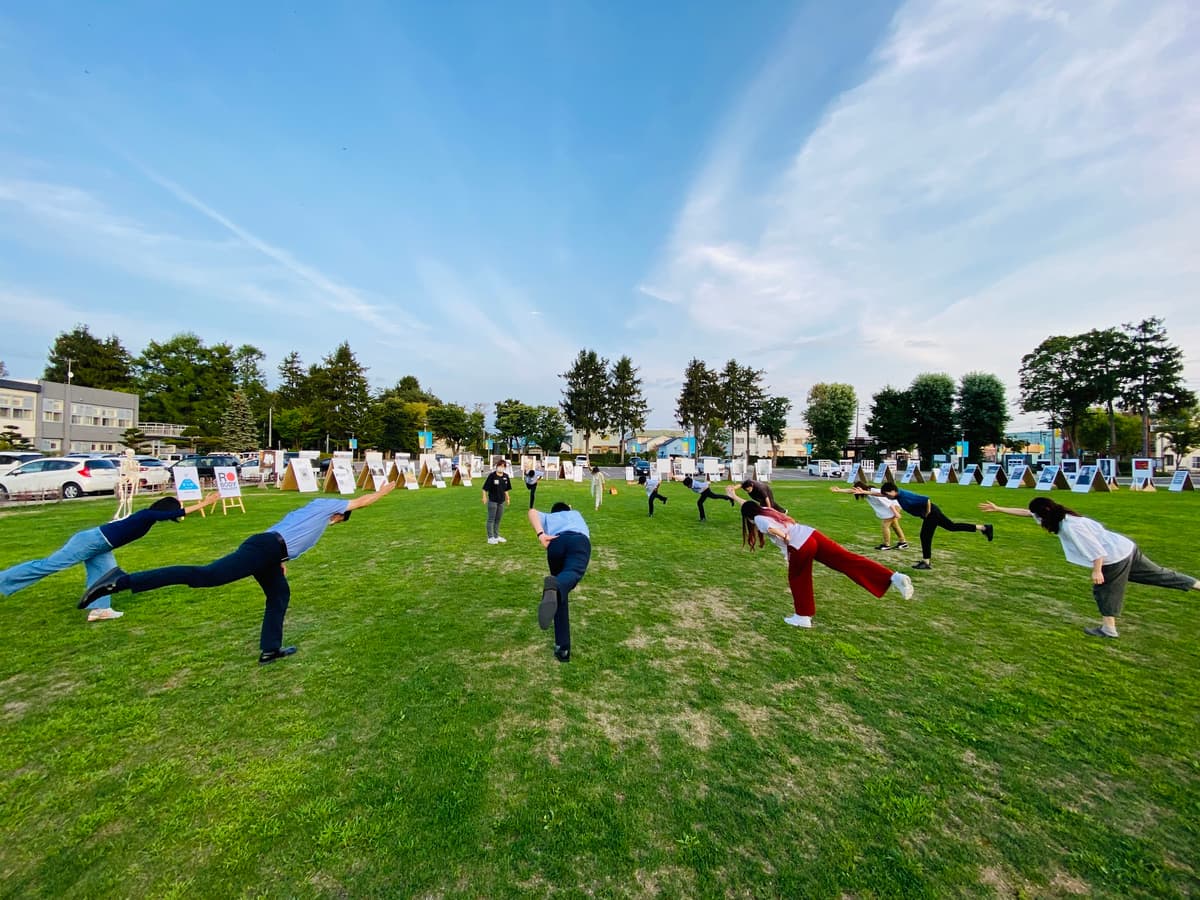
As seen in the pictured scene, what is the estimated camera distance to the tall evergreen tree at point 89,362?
6488 cm

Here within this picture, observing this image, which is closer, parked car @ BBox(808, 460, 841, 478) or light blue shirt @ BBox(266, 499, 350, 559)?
light blue shirt @ BBox(266, 499, 350, 559)

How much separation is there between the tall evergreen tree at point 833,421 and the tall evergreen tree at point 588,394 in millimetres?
31970

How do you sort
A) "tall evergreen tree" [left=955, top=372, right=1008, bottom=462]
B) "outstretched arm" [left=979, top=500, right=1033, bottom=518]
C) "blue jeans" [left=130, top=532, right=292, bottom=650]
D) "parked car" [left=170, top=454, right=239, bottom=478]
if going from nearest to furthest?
"blue jeans" [left=130, top=532, right=292, bottom=650] → "outstretched arm" [left=979, top=500, right=1033, bottom=518] → "parked car" [left=170, top=454, right=239, bottom=478] → "tall evergreen tree" [left=955, top=372, right=1008, bottom=462]

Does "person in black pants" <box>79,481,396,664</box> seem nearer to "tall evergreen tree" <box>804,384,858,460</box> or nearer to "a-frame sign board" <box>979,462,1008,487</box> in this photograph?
"a-frame sign board" <box>979,462,1008,487</box>

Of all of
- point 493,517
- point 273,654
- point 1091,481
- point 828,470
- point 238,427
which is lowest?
point 828,470

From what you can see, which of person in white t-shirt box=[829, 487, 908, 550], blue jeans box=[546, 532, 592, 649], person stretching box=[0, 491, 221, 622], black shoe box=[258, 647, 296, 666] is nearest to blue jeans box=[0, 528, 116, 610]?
person stretching box=[0, 491, 221, 622]

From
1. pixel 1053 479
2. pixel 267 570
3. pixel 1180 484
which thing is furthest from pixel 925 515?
pixel 1180 484

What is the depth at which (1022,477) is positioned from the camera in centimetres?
2897

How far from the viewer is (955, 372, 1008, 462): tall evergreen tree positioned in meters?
53.1

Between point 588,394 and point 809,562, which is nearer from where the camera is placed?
point 809,562

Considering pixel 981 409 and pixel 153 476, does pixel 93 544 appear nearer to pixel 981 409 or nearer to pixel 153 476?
pixel 153 476

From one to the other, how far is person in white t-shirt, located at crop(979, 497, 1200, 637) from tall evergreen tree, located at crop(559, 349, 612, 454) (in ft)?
231

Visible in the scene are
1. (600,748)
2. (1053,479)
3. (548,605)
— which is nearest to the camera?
(600,748)

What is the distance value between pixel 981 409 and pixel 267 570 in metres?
67.3
